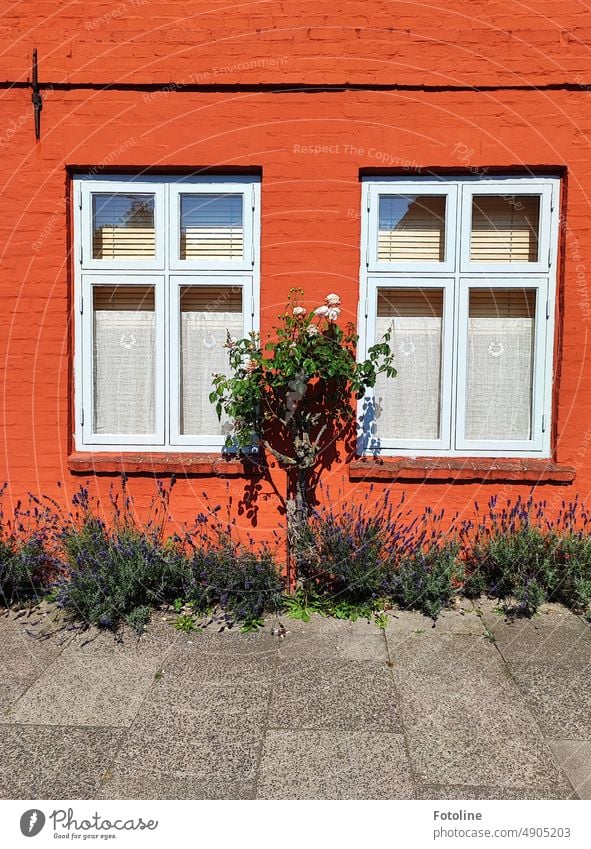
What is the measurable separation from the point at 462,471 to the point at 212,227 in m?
2.48

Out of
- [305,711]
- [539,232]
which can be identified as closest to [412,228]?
[539,232]

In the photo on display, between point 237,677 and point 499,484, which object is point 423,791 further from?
point 499,484

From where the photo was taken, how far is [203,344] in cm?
498

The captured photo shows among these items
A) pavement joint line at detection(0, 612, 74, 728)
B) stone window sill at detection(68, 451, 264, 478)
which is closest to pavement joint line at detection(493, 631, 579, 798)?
stone window sill at detection(68, 451, 264, 478)

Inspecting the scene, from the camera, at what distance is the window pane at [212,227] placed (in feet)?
15.9

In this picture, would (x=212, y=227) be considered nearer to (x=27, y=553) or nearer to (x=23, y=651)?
(x=27, y=553)

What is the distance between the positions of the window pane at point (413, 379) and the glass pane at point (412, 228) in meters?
0.36

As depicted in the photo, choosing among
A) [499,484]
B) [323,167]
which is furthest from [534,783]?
[323,167]

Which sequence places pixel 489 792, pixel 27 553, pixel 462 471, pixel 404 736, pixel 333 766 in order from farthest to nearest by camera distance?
pixel 462 471
pixel 27 553
pixel 404 736
pixel 333 766
pixel 489 792

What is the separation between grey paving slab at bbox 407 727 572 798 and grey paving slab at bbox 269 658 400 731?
218 millimetres

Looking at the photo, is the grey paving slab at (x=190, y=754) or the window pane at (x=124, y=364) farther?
the window pane at (x=124, y=364)

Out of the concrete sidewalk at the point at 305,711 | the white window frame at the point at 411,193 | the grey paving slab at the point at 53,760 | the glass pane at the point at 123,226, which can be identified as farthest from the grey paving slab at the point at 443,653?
the glass pane at the point at 123,226

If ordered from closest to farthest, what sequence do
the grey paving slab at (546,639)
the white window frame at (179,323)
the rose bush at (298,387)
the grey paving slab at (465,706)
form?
the grey paving slab at (465,706) < the grey paving slab at (546,639) < the rose bush at (298,387) < the white window frame at (179,323)

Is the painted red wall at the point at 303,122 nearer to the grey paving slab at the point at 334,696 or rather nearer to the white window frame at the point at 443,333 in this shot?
the white window frame at the point at 443,333
